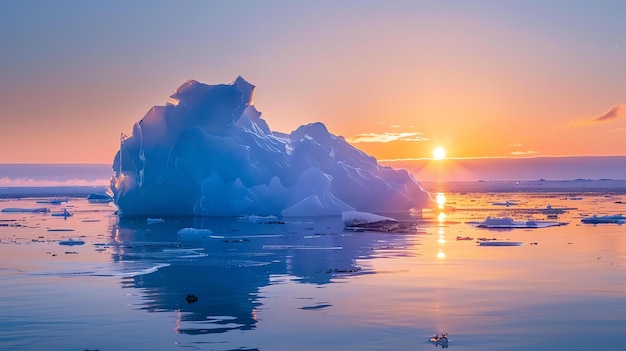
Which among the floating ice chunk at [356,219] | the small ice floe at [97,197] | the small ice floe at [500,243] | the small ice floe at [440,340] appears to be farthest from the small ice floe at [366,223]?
the small ice floe at [97,197]

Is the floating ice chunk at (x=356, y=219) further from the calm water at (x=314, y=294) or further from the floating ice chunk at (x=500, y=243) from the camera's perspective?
the floating ice chunk at (x=500, y=243)

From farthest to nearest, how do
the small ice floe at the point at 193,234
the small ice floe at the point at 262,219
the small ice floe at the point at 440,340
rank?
1. the small ice floe at the point at 262,219
2. the small ice floe at the point at 193,234
3. the small ice floe at the point at 440,340

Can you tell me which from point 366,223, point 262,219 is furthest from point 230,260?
point 262,219

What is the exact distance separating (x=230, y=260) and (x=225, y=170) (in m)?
20.2

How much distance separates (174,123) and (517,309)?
29657 mm

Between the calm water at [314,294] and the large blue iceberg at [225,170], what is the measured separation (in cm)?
1314

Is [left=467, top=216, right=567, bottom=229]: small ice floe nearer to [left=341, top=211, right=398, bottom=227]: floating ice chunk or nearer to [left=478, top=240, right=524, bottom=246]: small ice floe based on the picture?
[left=341, top=211, right=398, bottom=227]: floating ice chunk

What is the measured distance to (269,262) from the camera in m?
20.0

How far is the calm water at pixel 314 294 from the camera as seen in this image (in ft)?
33.9

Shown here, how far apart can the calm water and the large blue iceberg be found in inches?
517

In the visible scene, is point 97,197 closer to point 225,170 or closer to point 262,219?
point 225,170

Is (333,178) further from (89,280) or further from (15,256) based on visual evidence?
(89,280)

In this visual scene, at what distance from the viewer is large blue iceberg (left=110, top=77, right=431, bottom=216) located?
39.4 metres

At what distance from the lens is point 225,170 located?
40.3m
